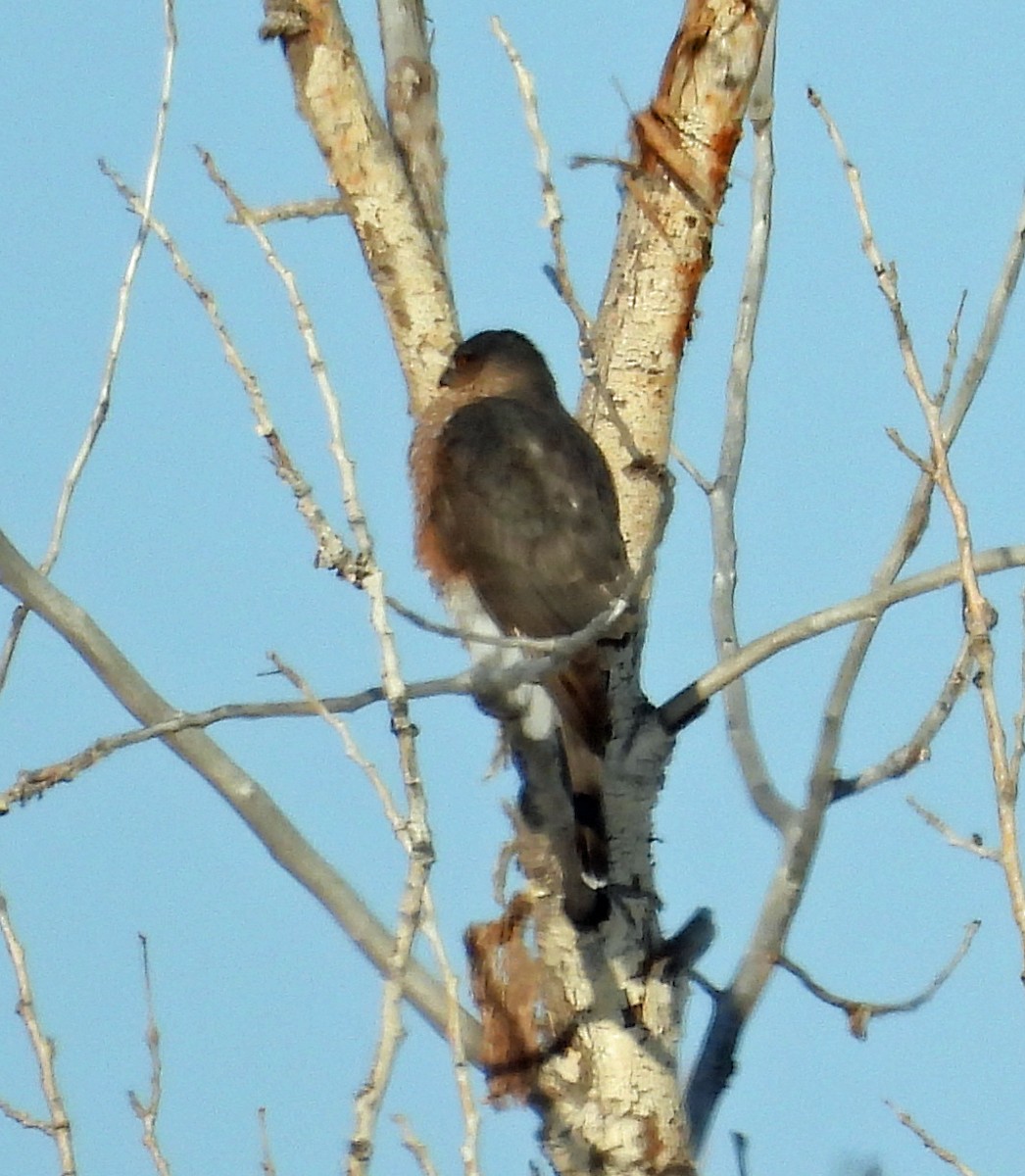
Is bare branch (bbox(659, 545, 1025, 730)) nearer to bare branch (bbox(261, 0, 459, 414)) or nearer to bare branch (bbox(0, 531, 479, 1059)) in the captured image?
bare branch (bbox(0, 531, 479, 1059))

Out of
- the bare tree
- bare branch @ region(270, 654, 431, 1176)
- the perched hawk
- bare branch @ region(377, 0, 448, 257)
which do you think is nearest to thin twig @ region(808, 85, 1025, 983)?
the bare tree

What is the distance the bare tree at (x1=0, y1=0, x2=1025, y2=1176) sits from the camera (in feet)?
10.9

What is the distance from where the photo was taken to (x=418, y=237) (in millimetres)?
4699

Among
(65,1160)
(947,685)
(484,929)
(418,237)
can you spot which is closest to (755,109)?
(418,237)

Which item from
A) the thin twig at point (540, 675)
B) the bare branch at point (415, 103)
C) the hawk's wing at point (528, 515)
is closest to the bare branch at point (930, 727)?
the thin twig at point (540, 675)

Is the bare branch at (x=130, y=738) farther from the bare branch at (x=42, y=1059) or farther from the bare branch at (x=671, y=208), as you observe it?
the bare branch at (x=671, y=208)

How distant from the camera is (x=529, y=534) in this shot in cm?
482

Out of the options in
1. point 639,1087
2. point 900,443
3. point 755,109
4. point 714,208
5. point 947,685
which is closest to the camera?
point 900,443

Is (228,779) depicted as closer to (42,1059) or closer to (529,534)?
(42,1059)

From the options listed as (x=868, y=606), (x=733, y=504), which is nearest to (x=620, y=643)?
(x=733, y=504)

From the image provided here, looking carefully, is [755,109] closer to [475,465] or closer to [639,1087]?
[475,465]

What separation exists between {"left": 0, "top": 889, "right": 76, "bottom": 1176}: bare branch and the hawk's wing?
173 centimetres

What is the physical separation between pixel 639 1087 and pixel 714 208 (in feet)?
6.30

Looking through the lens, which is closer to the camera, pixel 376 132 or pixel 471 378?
pixel 376 132
